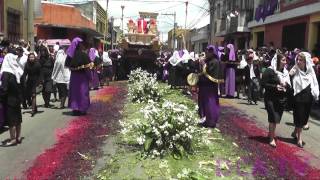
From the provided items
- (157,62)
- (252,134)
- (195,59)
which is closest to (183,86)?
(195,59)

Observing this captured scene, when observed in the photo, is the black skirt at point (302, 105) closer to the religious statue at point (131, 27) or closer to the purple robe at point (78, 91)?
the purple robe at point (78, 91)

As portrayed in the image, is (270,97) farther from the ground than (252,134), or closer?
farther from the ground

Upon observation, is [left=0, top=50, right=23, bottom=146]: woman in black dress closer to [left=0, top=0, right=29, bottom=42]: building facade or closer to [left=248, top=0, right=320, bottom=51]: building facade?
[left=0, top=0, right=29, bottom=42]: building facade

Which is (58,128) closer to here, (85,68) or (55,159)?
(85,68)

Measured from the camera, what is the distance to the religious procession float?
28.4m

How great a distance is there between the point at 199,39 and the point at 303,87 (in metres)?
53.1

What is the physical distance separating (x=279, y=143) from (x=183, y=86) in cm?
1064

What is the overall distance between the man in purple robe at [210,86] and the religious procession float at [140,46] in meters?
16.9

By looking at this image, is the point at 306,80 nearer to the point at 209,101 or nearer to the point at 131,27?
the point at 209,101

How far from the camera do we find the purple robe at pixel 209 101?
1137cm

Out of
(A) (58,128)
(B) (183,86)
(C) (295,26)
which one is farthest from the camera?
(C) (295,26)

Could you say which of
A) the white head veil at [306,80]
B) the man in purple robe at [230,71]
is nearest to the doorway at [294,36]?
the man in purple robe at [230,71]

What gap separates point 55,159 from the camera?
845 centimetres

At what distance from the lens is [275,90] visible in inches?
392
